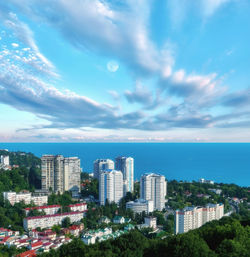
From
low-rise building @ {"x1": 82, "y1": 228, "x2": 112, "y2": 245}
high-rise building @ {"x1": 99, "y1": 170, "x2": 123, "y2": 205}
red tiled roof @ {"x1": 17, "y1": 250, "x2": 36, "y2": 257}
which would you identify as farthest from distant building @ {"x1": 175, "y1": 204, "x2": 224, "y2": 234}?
red tiled roof @ {"x1": 17, "y1": 250, "x2": 36, "y2": 257}

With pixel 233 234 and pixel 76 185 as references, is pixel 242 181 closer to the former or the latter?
pixel 76 185

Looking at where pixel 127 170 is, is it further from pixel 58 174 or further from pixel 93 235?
pixel 93 235

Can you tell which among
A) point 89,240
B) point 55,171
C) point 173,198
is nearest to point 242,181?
point 173,198

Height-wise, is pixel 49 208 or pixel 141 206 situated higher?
pixel 49 208

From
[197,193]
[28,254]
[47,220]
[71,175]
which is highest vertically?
[71,175]

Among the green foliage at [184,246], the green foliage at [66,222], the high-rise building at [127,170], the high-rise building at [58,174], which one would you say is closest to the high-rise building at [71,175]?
the high-rise building at [58,174]

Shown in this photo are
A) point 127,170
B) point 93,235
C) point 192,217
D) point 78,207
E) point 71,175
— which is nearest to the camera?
point 93,235

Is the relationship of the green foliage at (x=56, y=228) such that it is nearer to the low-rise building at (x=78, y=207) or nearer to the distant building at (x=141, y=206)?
the low-rise building at (x=78, y=207)

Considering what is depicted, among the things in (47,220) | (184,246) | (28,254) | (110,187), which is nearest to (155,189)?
(110,187)
